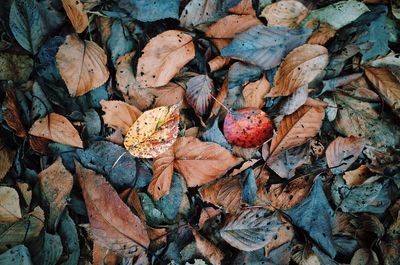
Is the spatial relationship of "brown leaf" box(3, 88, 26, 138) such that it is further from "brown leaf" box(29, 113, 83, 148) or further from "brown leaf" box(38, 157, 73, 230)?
"brown leaf" box(38, 157, 73, 230)

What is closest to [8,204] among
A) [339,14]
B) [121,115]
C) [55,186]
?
[55,186]

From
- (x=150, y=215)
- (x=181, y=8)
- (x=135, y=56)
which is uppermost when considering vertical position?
(x=181, y=8)

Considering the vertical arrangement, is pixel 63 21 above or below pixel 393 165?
above

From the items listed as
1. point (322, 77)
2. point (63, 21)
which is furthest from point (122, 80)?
point (322, 77)

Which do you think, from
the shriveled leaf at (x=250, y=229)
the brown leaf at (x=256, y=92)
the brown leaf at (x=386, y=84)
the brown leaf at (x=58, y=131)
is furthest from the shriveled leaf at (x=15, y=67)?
the brown leaf at (x=386, y=84)

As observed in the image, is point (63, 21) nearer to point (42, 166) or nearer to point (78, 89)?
point (78, 89)

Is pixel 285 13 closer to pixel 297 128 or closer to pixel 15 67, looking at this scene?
pixel 297 128

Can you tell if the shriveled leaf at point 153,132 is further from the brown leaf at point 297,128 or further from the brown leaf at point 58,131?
the brown leaf at point 297,128
